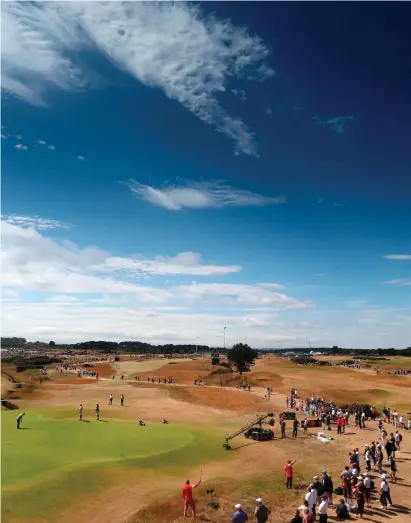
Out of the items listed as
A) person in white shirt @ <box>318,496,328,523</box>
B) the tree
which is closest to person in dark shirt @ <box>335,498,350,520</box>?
person in white shirt @ <box>318,496,328,523</box>

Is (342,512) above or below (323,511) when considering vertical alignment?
below

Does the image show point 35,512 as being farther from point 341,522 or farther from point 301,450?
point 301,450

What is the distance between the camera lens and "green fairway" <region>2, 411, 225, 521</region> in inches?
832

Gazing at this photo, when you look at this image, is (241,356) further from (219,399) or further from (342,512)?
(342,512)

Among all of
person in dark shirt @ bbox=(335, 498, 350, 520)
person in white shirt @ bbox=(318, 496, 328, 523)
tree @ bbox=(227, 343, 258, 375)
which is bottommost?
person in dark shirt @ bbox=(335, 498, 350, 520)

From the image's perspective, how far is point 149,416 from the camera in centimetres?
4694

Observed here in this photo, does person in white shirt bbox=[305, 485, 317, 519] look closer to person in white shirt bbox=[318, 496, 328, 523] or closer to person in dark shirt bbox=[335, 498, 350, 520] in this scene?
person in white shirt bbox=[318, 496, 328, 523]

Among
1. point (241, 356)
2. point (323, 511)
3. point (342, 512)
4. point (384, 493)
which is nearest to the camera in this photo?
point (323, 511)

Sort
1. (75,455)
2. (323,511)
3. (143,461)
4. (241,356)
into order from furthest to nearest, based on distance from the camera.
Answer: (241,356)
(75,455)
(143,461)
(323,511)

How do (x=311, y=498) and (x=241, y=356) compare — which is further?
(x=241, y=356)

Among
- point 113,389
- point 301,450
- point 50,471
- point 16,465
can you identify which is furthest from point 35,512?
point 113,389

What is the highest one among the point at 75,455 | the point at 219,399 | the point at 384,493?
the point at 384,493

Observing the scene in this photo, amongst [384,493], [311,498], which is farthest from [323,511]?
[384,493]

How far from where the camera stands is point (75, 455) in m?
29.0
